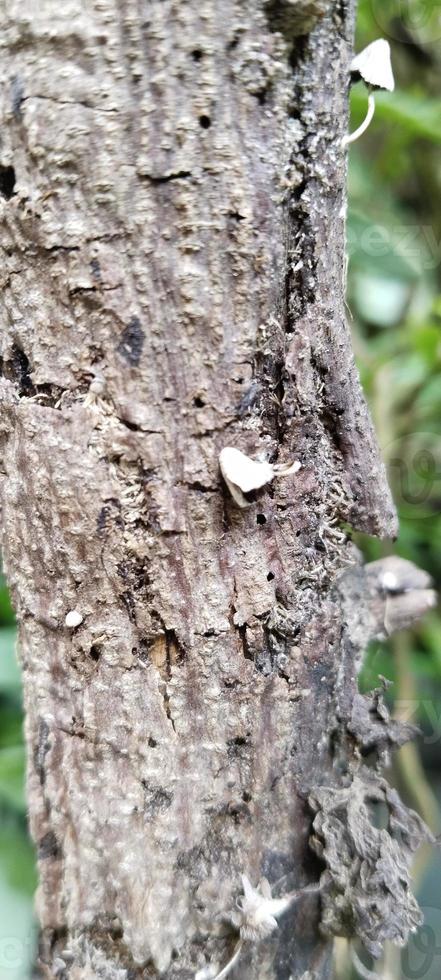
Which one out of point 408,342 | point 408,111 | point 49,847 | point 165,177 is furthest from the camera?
point 408,342

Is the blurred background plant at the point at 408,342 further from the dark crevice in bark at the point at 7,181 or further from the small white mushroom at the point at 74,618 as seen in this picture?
the dark crevice in bark at the point at 7,181

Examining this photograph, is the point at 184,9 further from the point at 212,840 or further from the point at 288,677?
the point at 212,840

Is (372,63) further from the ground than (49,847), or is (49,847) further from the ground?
(372,63)

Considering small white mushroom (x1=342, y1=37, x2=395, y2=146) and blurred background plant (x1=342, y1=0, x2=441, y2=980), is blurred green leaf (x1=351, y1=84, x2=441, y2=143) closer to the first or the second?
blurred background plant (x1=342, y1=0, x2=441, y2=980)

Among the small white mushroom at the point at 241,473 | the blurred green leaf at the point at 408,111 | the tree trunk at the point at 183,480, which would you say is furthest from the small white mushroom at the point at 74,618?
the blurred green leaf at the point at 408,111

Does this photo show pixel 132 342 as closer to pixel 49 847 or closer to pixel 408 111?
pixel 49 847

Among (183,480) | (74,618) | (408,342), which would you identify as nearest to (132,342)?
(183,480)

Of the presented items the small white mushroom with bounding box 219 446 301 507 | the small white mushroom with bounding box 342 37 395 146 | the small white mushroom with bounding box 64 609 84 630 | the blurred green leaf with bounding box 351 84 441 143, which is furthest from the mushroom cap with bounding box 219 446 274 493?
the blurred green leaf with bounding box 351 84 441 143
